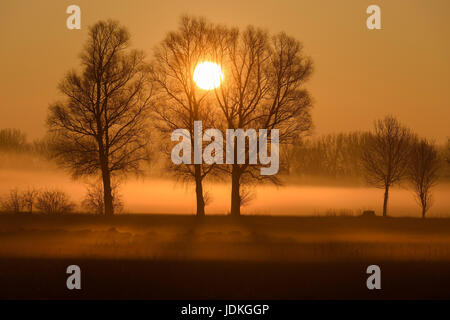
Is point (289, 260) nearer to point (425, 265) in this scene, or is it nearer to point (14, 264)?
point (425, 265)

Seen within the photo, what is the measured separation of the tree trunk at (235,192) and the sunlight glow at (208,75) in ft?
17.2

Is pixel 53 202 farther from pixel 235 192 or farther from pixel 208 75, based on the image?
pixel 208 75

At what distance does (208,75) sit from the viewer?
107 ft

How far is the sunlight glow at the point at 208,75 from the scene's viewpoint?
32562 millimetres

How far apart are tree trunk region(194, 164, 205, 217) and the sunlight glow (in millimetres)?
5016

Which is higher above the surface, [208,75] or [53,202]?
[208,75]

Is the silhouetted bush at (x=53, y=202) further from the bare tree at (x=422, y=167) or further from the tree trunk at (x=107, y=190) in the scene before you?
the bare tree at (x=422, y=167)

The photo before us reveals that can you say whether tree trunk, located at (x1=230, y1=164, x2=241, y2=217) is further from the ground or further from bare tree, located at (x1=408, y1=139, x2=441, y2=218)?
bare tree, located at (x1=408, y1=139, x2=441, y2=218)

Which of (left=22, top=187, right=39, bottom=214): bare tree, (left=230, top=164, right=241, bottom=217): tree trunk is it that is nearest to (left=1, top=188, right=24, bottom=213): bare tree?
(left=22, top=187, right=39, bottom=214): bare tree

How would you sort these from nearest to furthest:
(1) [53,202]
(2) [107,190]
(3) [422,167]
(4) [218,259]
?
(4) [218,259] → (2) [107,190] → (1) [53,202] → (3) [422,167]

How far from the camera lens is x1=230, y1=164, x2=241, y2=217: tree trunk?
32188 millimetres

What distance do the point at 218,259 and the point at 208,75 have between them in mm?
15714

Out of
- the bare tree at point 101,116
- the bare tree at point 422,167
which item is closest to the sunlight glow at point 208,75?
the bare tree at point 101,116

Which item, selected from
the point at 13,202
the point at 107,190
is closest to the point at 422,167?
the point at 107,190
